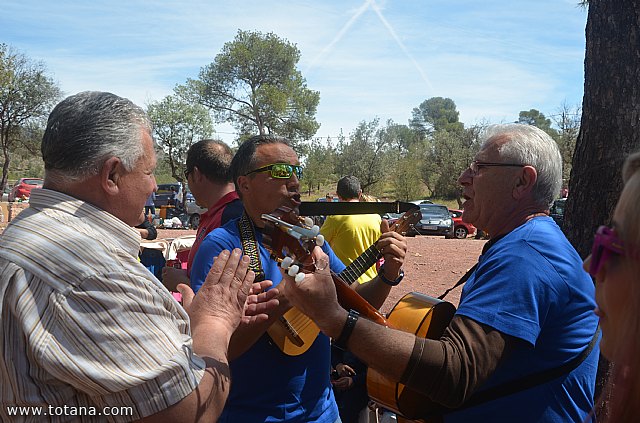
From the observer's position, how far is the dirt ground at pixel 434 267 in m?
11.8

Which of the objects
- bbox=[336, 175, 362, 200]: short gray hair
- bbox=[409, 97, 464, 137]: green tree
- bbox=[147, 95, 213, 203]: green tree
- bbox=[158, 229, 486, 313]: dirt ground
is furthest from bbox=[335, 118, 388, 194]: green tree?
bbox=[409, 97, 464, 137]: green tree

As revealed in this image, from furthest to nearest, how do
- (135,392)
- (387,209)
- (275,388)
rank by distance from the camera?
(387,209) < (275,388) < (135,392)

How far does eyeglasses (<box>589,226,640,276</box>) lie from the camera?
4.19 ft

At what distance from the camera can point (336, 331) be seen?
2.03 m

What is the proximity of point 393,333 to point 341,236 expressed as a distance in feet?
13.8

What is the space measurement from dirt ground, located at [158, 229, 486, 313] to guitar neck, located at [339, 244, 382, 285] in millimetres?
6341

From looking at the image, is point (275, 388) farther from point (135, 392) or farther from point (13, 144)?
point (13, 144)

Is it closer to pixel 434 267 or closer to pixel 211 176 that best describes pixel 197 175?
pixel 211 176

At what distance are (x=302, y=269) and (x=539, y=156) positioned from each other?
1205 millimetres

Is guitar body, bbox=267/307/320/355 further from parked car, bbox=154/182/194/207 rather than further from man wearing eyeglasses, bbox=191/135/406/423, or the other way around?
parked car, bbox=154/182/194/207

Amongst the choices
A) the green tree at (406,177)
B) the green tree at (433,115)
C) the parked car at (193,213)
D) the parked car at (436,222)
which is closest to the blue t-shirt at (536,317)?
the parked car at (436,222)

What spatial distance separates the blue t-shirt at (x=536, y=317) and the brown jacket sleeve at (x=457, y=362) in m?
0.05

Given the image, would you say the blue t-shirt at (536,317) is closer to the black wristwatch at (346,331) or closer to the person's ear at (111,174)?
the black wristwatch at (346,331)

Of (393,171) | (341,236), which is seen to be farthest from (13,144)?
(341,236)
